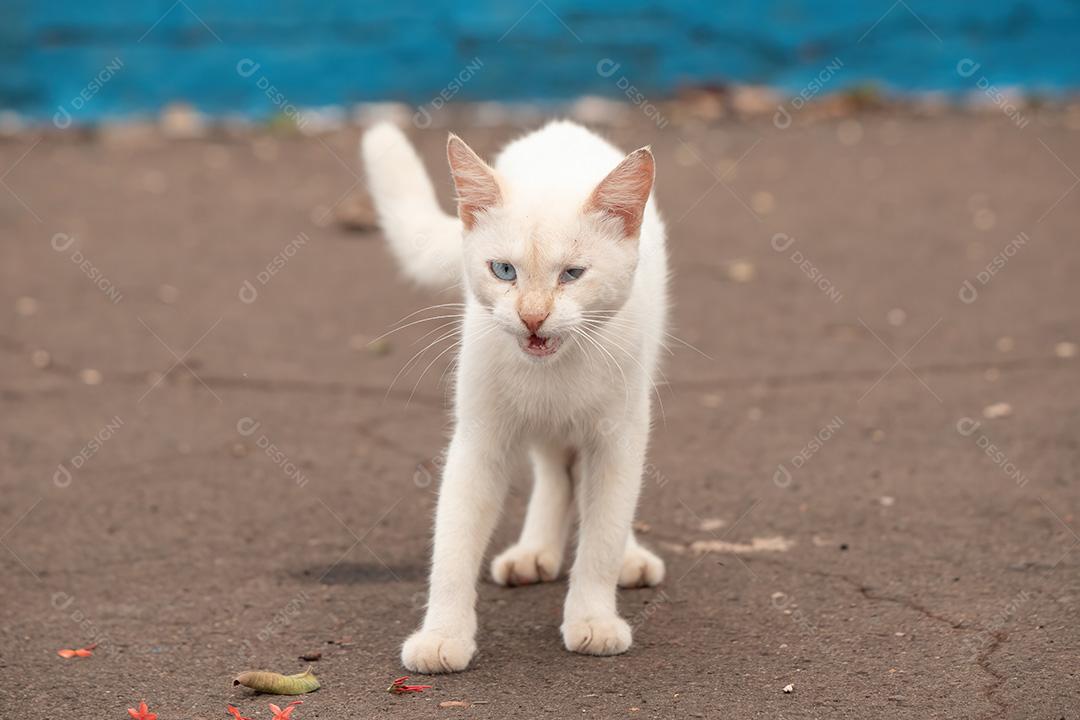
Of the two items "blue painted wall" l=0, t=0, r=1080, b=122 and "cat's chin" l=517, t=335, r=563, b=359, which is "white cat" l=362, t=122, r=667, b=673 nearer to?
"cat's chin" l=517, t=335, r=563, b=359

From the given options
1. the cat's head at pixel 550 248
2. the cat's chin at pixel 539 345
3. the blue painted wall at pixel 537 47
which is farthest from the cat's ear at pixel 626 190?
the blue painted wall at pixel 537 47

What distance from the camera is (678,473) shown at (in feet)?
18.7

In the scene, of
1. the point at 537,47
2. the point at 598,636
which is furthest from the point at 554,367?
the point at 537,47

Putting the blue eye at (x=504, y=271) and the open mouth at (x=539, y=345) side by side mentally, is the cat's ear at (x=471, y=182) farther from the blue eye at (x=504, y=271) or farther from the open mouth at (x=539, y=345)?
the open mouth at (x=539, y=345)

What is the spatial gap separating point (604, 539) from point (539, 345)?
27.0 inches

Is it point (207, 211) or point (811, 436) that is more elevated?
point (207, 211)

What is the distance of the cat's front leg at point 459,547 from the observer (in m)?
3.96

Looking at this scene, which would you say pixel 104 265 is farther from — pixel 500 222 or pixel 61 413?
pixel 500 222

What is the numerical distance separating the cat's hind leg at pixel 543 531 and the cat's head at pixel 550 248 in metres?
0.86

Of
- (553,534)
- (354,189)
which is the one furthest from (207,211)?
(553,534)

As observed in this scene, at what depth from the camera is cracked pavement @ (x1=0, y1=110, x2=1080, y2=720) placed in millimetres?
3994

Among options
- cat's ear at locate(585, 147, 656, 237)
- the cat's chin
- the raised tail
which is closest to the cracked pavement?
the cat's chin

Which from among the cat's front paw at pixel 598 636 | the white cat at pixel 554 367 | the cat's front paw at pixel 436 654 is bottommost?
the cat's front paw at pixel 436 654

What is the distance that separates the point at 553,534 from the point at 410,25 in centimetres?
777
